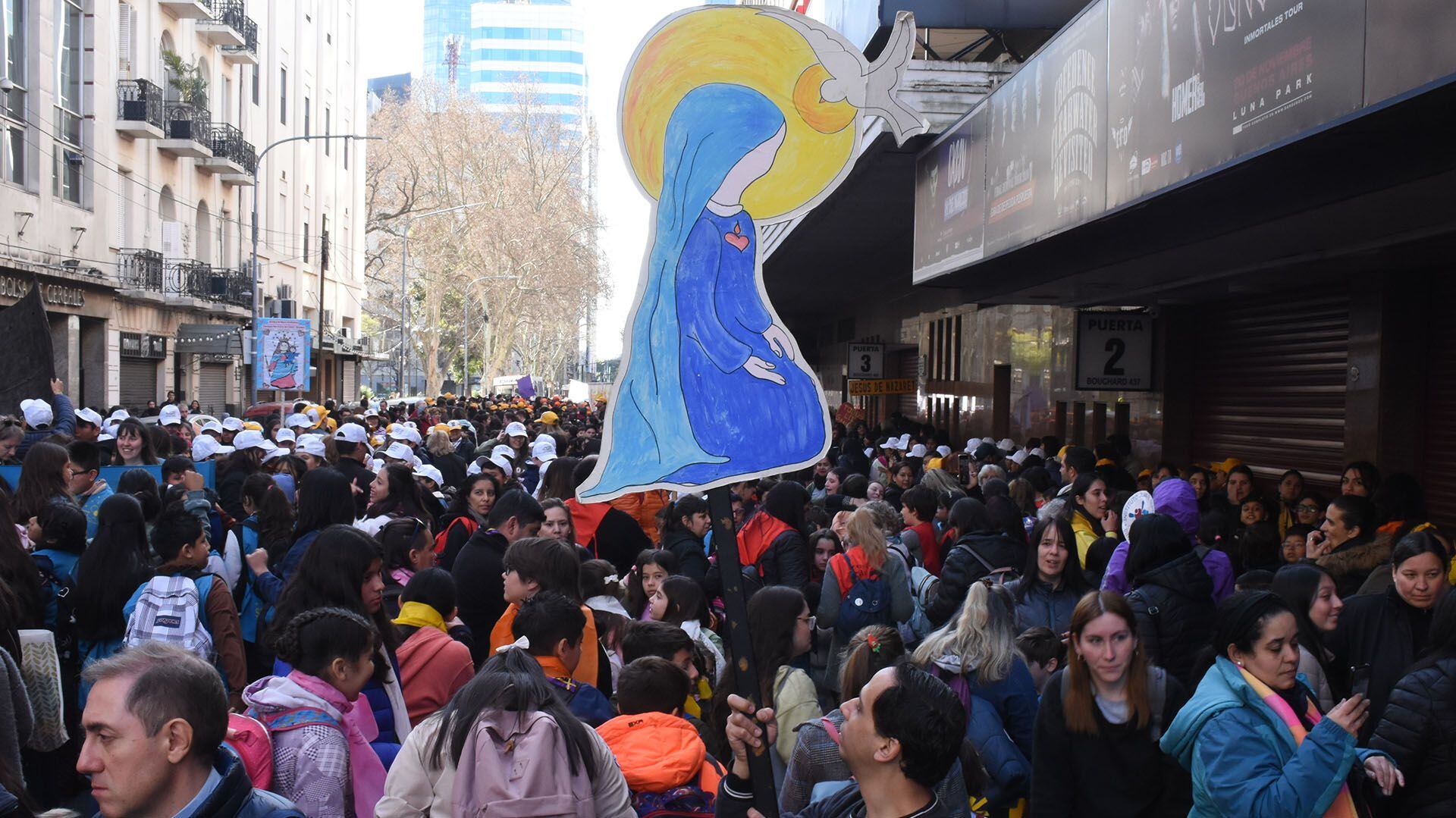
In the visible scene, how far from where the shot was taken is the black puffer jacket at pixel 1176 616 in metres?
5.41

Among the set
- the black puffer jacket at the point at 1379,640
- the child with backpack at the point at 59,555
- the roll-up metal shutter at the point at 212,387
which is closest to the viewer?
the black puffer jacket at the point at 1379,640

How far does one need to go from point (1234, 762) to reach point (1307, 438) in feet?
31.0

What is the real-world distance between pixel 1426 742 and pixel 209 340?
113ft

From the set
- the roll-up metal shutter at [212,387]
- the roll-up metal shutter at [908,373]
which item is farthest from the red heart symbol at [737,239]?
the roll-up metal shutter at [212,387]

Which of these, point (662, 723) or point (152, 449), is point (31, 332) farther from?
point (662, 723)

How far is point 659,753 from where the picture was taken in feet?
13.5

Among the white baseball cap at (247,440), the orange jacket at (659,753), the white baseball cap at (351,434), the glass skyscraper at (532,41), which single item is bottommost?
the orange jacket at (659,753)

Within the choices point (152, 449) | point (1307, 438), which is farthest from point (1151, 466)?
point (152, 449)

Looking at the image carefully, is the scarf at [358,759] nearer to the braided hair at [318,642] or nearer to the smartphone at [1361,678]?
the braided hair at [318,642]

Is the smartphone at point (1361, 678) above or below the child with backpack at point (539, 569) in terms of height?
below

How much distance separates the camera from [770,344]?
138 inches

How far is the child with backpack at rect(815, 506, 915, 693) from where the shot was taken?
21.5 ft

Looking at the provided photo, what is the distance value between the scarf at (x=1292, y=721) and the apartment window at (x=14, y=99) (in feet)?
80.5

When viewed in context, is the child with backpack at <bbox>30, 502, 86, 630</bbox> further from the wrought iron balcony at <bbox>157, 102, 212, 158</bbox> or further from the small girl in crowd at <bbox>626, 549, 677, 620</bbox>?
the wrought iron balcony at <bbox>157, 102, 212, 158</bbox>
